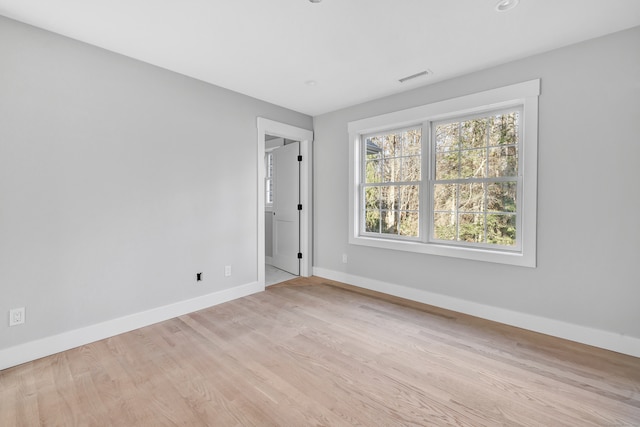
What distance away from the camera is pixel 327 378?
1.94 metres

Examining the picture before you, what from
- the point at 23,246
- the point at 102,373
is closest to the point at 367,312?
the point at 102,373

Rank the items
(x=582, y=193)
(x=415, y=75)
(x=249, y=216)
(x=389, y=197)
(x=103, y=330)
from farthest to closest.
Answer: (x=389, y=197)
(x=249, y=216)
(x=415, y=75)
(x=103, y=330)
(x=582, y=193)

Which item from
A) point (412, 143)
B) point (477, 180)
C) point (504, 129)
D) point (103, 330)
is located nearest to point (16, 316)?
point (103, 330)

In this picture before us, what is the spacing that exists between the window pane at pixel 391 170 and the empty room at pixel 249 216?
13 centimetres

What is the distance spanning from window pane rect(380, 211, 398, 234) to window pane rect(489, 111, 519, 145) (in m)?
1.35

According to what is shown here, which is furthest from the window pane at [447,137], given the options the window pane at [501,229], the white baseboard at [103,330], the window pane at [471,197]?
the white baseboard at [103,330]

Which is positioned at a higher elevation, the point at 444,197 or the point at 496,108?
the point at 496,108

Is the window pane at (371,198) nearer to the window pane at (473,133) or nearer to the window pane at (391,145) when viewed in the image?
the window pane at (391,145)

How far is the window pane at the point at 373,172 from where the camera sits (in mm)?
3865

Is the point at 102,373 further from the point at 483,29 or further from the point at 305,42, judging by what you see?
the point at 483,29

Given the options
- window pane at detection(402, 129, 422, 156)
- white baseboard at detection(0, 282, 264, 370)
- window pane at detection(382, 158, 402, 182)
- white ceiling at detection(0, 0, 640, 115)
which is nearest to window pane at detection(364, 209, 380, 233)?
window pane at detection(382, 158, 402, 182)

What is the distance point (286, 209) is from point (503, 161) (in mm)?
3042

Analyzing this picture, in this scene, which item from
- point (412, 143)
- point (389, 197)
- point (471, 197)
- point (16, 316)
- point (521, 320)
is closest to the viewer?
point (16, 316)

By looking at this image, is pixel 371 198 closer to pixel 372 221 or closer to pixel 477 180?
pixel 372 221
